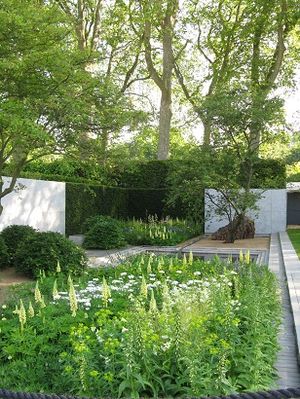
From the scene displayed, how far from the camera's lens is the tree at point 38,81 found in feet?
24.0

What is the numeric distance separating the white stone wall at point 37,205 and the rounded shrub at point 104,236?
5.05 feet

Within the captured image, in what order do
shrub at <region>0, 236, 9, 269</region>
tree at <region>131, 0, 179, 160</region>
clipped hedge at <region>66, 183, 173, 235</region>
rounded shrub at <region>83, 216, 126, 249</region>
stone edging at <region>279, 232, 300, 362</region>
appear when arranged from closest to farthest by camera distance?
stone edging at <region>279, 232, 300, 362</region> < shrub at <region>0, 236, 9, 269</region> < rounded shrub at <region>83, 216, 126, 249</region> < clipped hedge at <region>66, 183, 173, 235</region> < tree at <region>131, 0, 179, 160</region>

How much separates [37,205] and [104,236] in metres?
2.14

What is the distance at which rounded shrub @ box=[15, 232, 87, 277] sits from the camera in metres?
8.46

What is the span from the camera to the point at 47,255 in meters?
8.52

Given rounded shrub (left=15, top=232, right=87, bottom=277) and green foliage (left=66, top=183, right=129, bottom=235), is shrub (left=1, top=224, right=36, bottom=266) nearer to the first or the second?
rounded shrub (left=15, top=232, right=87, bottom=277)

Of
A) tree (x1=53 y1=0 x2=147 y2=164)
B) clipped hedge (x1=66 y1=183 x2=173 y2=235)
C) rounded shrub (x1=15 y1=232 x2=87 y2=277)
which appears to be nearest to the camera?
rounded shrub (x1=15 y1=232 x2=87 y2=277)

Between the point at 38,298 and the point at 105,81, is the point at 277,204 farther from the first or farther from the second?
the point at 38,298

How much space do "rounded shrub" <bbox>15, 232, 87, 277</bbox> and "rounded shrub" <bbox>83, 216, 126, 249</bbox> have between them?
4.58 m

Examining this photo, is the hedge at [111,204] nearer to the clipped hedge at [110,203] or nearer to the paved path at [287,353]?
the clipped hedge at [110,203]

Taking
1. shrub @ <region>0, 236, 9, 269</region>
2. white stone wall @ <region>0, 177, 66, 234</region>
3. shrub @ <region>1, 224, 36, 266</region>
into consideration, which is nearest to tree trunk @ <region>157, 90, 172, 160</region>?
white stone wall @ <region>0, 177, 66, 234</region>

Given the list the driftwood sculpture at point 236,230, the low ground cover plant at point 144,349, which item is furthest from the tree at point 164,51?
the low ground cover plant at point 144,349

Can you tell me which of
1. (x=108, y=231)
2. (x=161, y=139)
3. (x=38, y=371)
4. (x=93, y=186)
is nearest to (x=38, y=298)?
(x=38, y=371)

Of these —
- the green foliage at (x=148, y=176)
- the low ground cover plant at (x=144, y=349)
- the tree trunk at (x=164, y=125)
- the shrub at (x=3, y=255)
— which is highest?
the tree trunk at (x=164, y=125)
